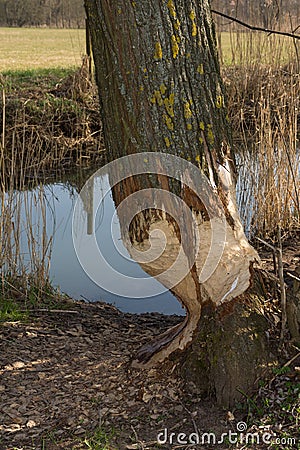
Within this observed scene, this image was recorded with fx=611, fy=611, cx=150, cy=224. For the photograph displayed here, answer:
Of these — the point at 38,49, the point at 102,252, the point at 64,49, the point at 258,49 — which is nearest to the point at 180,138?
the point at 102,252

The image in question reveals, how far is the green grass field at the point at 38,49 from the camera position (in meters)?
11.6

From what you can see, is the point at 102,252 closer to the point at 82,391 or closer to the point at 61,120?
the point at 82,391

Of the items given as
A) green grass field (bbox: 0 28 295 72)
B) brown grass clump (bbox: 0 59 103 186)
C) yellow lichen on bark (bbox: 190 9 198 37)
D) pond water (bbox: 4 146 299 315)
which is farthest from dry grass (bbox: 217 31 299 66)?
yellow lichen on bark (bbox: 190 9 198 37)

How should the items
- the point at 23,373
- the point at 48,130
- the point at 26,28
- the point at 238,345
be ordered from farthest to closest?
the point at 26,28, the point at 48,130, the point at 23,373, the point at 238,345

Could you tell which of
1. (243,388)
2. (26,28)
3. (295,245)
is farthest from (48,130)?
(26,28)

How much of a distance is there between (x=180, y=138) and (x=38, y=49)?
1430 centimetres

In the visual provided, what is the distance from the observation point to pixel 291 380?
2.32m

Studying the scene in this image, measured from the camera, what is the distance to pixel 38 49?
1567 centimetres

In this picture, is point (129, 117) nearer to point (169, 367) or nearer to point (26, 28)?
point (169, 367)

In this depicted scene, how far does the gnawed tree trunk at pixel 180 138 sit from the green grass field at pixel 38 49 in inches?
233

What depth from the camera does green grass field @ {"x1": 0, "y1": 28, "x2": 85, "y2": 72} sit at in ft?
37.9

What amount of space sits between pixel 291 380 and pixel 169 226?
0.74 metres

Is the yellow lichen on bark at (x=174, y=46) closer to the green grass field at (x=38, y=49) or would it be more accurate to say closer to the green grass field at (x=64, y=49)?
the green grass field at (x=64, y=49)

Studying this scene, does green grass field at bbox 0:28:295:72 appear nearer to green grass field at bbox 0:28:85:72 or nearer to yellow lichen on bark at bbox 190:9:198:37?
green grass field at bbox 0:28:85:72
